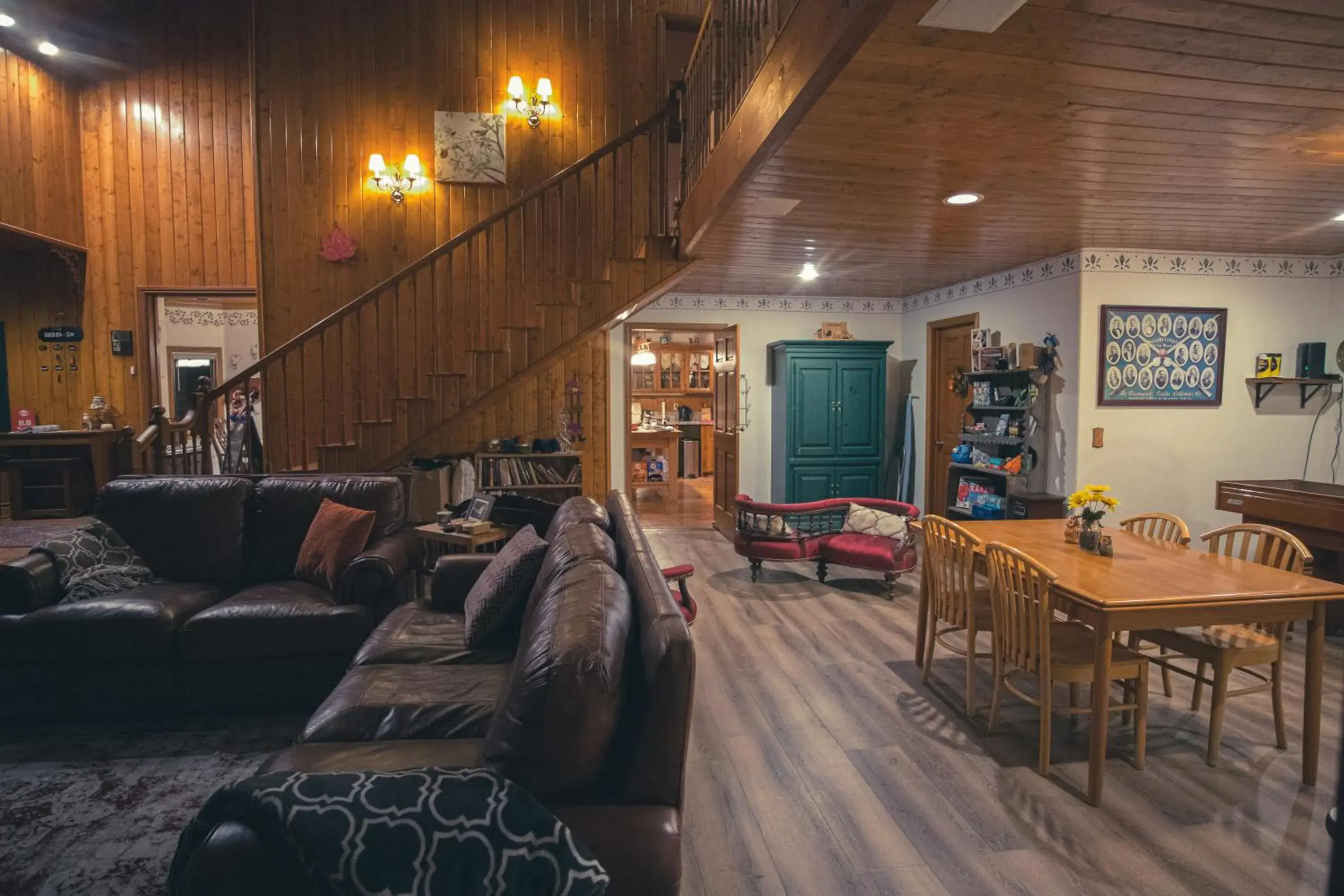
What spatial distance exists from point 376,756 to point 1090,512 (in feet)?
9.83

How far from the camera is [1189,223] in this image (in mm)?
4176

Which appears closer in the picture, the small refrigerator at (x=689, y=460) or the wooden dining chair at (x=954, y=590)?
the wooden dining chair at (x=954, y=590)

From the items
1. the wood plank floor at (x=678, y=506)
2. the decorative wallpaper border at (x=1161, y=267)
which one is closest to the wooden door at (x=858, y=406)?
the decorative wallpaper border at (x=1161, y=267)

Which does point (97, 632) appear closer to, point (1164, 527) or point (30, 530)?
point (30, 530)

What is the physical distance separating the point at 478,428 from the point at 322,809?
560 centimetres

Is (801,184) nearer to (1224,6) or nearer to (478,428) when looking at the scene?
(1224,6)

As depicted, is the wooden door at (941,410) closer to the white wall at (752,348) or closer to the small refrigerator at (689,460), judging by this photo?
the white wall at (752,348)

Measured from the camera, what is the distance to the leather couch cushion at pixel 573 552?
233 cm

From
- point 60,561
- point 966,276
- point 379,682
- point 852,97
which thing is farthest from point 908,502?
point 60,561

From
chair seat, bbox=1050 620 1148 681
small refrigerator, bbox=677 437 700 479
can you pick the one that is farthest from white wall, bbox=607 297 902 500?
chair seat, bbox=1050 620 1148 681

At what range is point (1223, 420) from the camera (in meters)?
5.12

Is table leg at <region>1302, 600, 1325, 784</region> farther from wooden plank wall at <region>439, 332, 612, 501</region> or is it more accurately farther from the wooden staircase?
wooden plank wall at <region>439, 332, 612, 501</region>

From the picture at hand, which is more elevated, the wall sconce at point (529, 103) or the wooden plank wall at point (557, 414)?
the wall sconce at point (529, 103)

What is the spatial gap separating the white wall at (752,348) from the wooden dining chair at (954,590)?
3.78 metres
